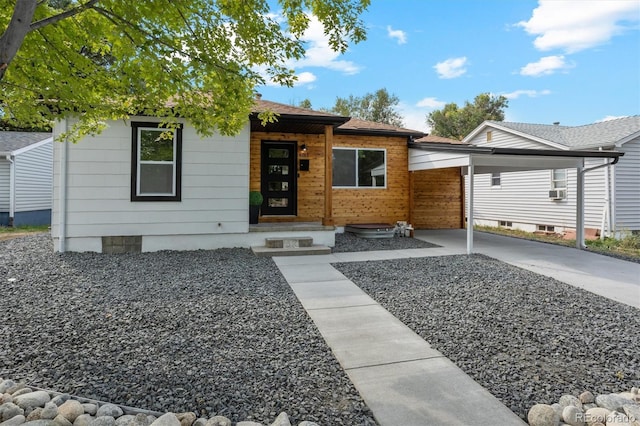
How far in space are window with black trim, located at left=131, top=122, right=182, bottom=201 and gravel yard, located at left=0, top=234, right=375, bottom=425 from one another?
220 cm

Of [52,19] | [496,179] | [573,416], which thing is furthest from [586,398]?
[496,179]

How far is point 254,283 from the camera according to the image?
4.90 m

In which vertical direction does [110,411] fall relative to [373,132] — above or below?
below

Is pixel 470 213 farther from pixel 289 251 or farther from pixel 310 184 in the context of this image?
pixel 310 184

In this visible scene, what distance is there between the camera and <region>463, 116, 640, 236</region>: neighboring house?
1138 centimetres

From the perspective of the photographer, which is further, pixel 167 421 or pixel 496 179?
pixel 496 179

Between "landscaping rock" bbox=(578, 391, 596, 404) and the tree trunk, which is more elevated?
the tree trunk

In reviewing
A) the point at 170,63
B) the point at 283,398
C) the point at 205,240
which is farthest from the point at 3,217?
the point at 283,398

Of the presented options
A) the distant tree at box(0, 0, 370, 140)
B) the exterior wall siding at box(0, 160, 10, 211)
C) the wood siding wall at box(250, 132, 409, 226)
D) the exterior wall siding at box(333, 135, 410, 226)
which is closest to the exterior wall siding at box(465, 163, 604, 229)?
the exterior wall siding at box(333, 135, 410, 226)

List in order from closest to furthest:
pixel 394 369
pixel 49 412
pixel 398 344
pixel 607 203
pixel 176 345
A: pixel 49 412 → pixel 394 369 → pixel 176 345 → pixel 398 344 → pixel 607 203

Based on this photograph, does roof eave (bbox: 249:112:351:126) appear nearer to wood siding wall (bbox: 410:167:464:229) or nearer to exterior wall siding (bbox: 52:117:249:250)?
exterior wall siding (bbox: 52:117:249:250)

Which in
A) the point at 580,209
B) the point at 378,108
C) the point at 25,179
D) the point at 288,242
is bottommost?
the point at 288,242

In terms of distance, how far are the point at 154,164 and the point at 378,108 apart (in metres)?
26.8

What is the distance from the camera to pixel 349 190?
9.97m
